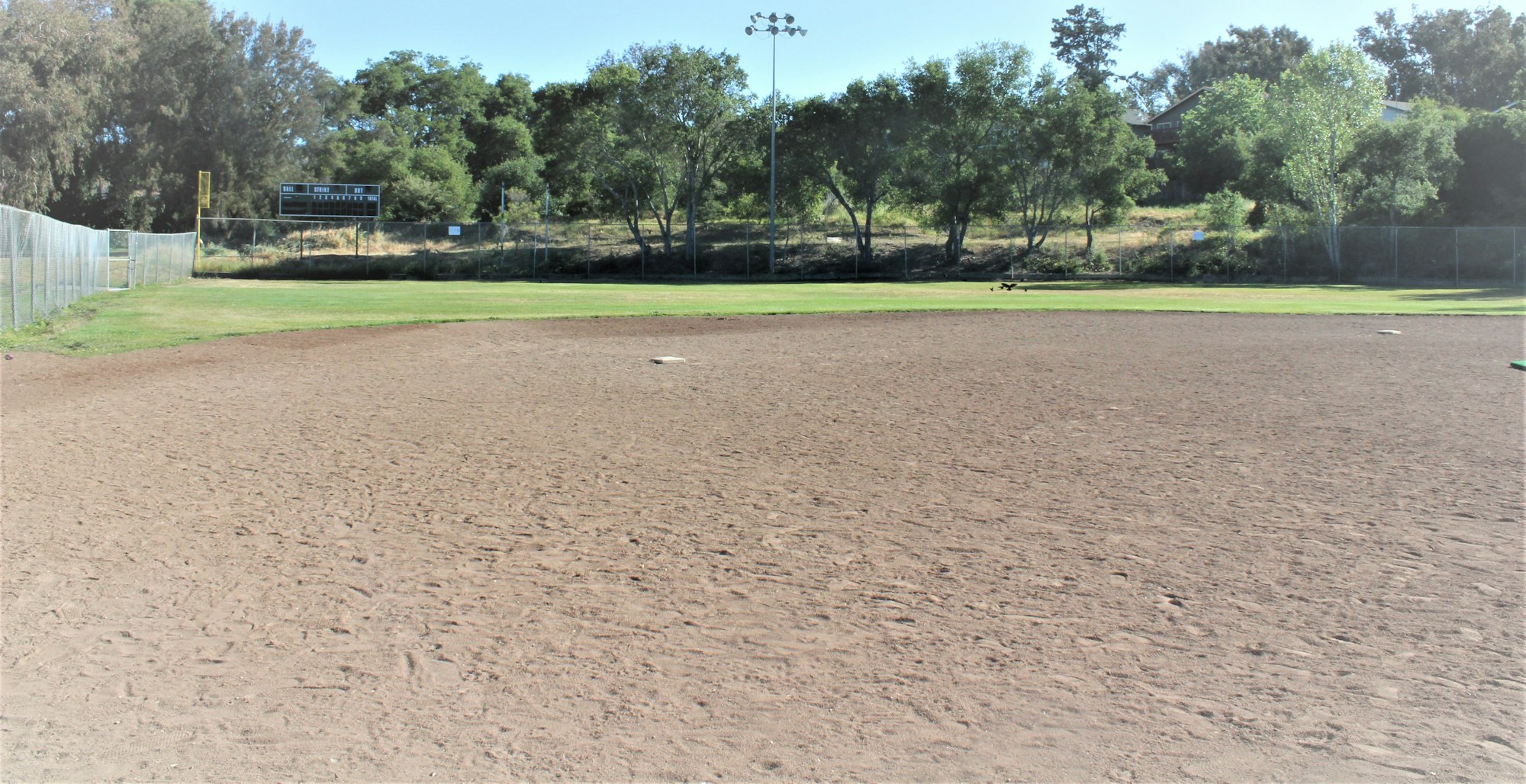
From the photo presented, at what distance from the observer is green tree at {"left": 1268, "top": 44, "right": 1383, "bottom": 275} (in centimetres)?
5038

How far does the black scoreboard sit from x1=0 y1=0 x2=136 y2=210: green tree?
17409mm

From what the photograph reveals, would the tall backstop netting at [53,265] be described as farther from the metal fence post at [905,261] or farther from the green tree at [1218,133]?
the green tree at [1218,133]

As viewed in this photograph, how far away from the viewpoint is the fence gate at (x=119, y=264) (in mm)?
34812

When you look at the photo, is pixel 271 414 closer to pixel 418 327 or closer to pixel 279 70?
pixel 418 327

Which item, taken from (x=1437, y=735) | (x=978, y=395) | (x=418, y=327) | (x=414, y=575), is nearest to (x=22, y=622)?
(x=414, y=575)

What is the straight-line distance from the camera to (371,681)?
181 inches

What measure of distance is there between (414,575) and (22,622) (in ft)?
5.96

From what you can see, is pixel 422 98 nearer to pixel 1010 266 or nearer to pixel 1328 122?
pixel 1010 266

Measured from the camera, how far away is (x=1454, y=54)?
342ft

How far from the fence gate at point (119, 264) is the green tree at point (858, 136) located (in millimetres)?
31322

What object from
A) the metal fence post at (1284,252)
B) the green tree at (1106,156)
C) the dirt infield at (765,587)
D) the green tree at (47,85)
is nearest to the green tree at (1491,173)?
the metal fence post at (1284,252)

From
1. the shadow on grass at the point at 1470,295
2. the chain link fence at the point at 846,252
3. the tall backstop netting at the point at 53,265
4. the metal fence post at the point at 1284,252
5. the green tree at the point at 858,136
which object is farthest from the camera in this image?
the green tree at the point at 858,136

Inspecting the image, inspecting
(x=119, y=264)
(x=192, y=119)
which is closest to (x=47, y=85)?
(x=192, y=119)

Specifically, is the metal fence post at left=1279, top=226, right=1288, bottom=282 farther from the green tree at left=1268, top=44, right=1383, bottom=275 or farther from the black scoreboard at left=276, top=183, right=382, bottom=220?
the black scoreboard at left=276, top=183, right=382, bottom=220
